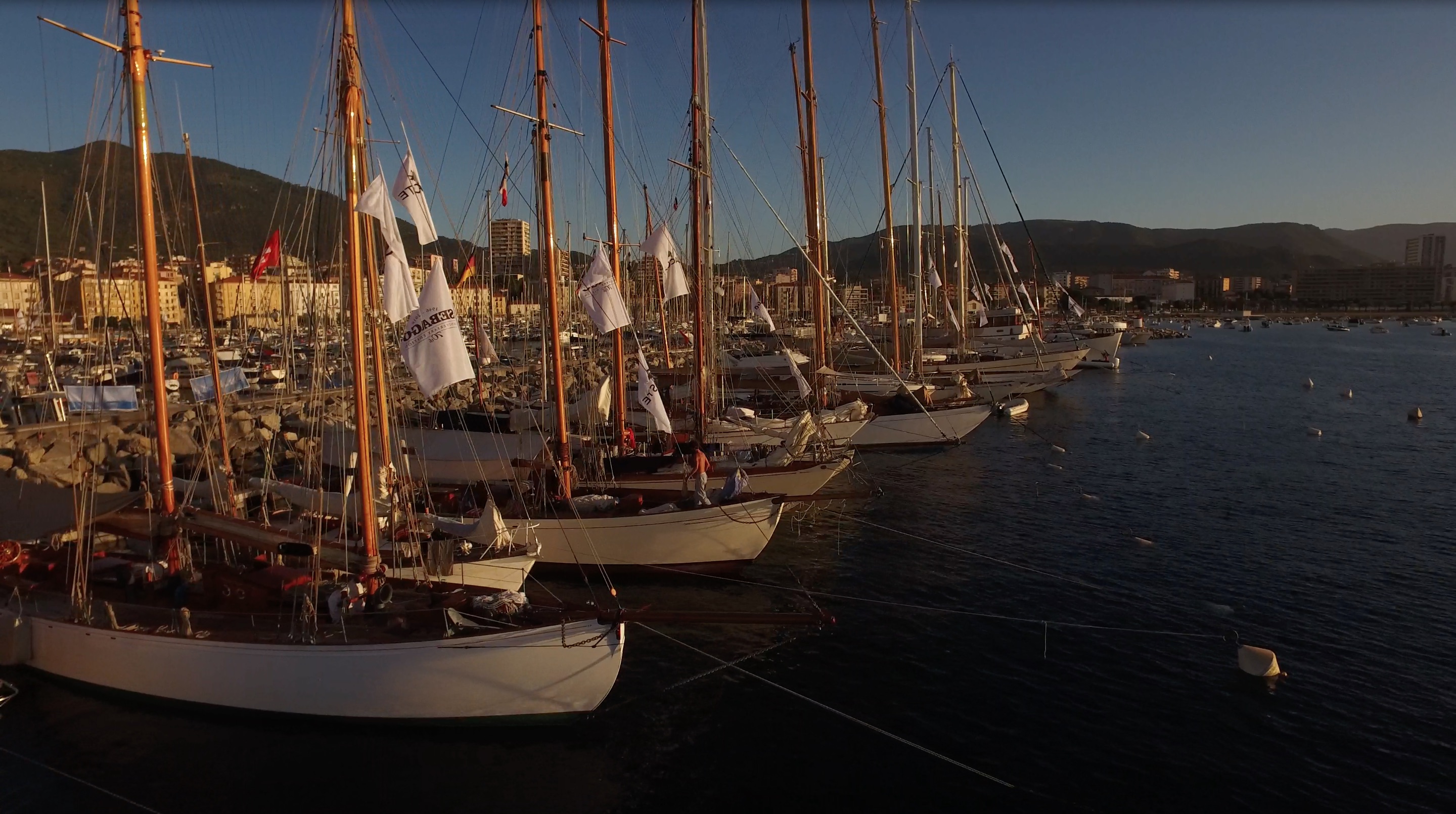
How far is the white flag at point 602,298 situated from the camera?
61.5 ft

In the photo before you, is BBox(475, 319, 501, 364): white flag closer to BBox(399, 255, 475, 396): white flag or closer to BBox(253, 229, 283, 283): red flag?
BBox(253, 229, 283, 283): red flag

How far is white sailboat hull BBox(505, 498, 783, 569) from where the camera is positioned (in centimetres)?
1802

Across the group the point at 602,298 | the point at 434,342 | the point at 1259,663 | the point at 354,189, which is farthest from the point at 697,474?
the point at 1259,663

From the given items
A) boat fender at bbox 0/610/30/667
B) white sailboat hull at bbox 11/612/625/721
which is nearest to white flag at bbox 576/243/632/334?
white sailboat hull at bbox 11/612/625/721

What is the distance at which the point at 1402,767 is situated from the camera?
1141cm

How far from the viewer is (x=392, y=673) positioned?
11.2 m

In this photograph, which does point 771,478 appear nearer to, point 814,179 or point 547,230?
point 547,230

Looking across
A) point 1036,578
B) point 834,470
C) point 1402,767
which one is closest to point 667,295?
point 834,470

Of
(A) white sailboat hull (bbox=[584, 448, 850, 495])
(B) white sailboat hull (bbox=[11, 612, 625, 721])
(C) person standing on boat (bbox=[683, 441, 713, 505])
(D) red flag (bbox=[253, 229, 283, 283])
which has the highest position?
(D) red flag (bbox=[253, 229, 283, 283])

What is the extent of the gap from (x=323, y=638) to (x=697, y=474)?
9.84 m

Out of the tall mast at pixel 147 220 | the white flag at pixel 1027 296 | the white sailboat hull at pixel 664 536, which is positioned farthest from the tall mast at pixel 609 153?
the white flag at pixel 1027 296

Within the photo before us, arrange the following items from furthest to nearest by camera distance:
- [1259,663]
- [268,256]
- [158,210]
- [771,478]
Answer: [158,210] < [771,478] < [268,256] < [1259,663]

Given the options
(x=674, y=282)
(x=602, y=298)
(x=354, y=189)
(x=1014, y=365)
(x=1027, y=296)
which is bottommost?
(x=1014, y=365)

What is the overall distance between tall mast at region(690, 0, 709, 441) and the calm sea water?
443 cm
